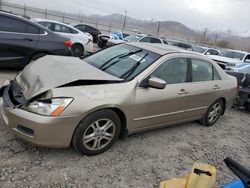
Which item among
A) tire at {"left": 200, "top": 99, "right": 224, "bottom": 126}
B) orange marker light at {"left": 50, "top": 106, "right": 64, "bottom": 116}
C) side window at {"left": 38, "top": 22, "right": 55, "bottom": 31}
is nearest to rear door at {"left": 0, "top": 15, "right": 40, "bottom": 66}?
orange marker light at {"left": 50, "top": 106, "right": 64, "bottom": 116}

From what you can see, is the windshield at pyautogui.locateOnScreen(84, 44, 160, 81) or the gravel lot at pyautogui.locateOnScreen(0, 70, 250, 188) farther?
the windshield at pyautogui.locateOnScreen(84, 44, 160, 81)

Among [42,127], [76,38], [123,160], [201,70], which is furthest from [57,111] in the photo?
[76,38]

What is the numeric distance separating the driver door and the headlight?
105cm

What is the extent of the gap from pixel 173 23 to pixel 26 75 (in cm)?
12843

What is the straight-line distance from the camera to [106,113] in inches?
124

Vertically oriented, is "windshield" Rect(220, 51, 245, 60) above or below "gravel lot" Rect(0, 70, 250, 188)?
above

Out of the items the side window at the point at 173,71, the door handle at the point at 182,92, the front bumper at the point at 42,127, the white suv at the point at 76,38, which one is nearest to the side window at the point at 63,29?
the white suv at the point at 76,38

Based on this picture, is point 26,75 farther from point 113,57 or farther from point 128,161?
point 128,161

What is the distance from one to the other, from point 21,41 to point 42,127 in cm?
403

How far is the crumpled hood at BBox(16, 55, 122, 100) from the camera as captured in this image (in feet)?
9.88

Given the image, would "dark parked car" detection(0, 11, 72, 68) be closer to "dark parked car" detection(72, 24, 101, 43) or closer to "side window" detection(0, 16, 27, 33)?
"side window" detection(0, 16, 27, 33)

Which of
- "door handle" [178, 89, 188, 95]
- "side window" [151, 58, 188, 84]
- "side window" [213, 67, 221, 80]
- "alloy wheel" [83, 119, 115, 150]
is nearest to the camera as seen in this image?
"alloy wheel" [83, 119, 115, 150]

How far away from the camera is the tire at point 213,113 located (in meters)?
4.92

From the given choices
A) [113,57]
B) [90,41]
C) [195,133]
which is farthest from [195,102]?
[90,41]
